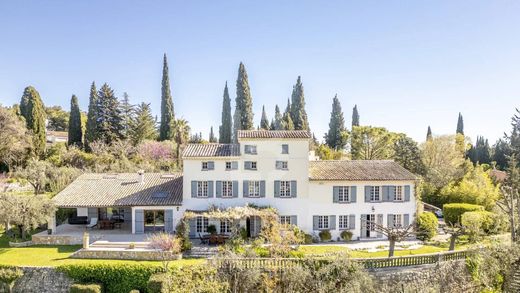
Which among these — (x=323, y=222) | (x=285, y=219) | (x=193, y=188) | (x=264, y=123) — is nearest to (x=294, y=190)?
(x=285, y=219)

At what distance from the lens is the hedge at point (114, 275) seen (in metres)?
21.6

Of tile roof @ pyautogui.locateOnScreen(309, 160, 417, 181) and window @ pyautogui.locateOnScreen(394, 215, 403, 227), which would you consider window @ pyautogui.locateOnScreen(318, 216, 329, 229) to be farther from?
window @ pyautogui.locateOnScreen(394, 215, 403, 227)

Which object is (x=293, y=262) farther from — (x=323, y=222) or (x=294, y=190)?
(x=323, y=222)

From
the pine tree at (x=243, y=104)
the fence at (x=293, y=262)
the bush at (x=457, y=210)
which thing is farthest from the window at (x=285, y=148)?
the pine tree at (x=243, y=104)

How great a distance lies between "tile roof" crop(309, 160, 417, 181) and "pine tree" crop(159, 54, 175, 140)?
3327cm

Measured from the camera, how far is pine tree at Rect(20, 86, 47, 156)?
168 ft

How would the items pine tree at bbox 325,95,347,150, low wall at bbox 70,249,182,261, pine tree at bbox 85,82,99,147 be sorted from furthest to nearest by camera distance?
pine tree at bbox 325,95,347,150
pine tree at bbox 85,82,99,147
low wall at bbox 70,249,182,261

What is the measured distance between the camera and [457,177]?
43406mm

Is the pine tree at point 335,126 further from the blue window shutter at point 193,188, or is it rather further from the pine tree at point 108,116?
the blue window shutter at point 193,188

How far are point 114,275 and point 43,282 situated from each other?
4.39 metres

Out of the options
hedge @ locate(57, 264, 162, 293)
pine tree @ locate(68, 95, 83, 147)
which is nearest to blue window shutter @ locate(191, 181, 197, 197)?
hedge @ locate(57, 264, 162, 293)

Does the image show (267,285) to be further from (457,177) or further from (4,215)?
(457,177)

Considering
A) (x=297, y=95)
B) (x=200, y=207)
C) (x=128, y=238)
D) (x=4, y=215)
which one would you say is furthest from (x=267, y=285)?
(x=297, y=95)

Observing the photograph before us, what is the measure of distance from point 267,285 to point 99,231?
16.4m
